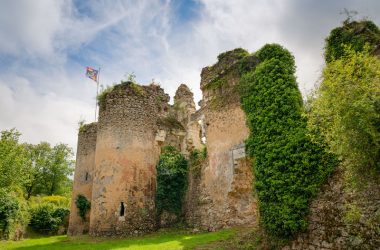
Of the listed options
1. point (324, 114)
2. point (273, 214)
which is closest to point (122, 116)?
point (273, 214)

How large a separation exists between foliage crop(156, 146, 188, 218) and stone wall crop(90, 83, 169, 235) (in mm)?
400

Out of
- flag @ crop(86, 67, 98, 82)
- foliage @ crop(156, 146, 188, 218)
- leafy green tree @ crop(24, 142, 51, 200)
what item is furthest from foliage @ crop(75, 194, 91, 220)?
leafy green tree @ crop(24, 142, 51, 200)

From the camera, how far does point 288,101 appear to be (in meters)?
11.1

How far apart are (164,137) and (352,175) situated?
14048 millimetres

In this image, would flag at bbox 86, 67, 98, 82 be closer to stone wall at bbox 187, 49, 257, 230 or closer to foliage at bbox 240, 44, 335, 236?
stone wall at bbox 187, 49, 257, 230

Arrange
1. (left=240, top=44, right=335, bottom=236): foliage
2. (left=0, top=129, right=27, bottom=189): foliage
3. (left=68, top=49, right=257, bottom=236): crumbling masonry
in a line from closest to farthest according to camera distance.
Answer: (left=240, top=44, right=335, bottom=236): foliage
(left=68, top=49, right=257, bottom=236): crumbling masonry
(left=0, top=129, right=27, bottom=189): foliage

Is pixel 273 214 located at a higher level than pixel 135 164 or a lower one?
lower

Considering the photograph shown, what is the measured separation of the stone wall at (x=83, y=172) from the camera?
895 inches

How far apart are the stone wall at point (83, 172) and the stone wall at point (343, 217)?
16.9m

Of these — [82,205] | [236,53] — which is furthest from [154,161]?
[236,53]

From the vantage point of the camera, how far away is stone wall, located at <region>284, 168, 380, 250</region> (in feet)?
25.6

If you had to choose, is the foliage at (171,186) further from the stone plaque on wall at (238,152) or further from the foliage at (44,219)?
the foliage at (44,219)

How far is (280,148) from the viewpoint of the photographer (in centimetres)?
1067

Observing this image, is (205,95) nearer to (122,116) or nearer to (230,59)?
(230,59)
